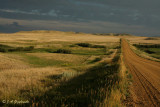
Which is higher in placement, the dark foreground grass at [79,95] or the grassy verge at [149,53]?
the dark foreground grass at [79,95]

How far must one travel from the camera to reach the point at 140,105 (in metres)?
5.76

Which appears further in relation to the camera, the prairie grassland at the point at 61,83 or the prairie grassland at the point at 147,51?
the prairie grassland at the point at 147,51

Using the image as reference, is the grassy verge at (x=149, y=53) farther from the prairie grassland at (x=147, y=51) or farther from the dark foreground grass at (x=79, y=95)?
the dark foreground grass at (x=79, y=95)

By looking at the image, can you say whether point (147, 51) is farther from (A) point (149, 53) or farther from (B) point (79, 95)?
(B) point (79, 95)

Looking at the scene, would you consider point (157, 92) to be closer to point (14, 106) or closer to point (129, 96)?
point (129, 96)

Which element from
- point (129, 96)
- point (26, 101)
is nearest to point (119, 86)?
point (129, 96)

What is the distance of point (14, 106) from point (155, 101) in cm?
Answer: 655

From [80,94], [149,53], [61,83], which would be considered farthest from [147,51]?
[80,94]

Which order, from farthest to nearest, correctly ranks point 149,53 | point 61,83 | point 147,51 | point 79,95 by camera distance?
point 147,51 → point 149,53 → point 61,83 → point 79,95

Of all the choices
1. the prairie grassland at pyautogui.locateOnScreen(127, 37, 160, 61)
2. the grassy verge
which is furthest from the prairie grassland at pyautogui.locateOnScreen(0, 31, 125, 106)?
the prairie grassland at pyautogui.locateOnScreen(127, 37, 160, 61)

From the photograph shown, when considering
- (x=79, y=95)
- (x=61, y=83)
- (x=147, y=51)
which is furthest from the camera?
(x=147, y=51)

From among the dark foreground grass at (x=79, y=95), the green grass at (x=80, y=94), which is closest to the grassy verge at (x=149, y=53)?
the green grass at (x=80, y=94)

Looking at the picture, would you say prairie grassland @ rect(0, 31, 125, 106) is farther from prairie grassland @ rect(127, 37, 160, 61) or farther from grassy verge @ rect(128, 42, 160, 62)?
prairie grassland @ rect(127, 37, 160, 61)

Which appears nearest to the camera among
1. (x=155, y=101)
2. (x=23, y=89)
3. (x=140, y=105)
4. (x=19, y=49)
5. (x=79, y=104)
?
(x=79, y=104)
